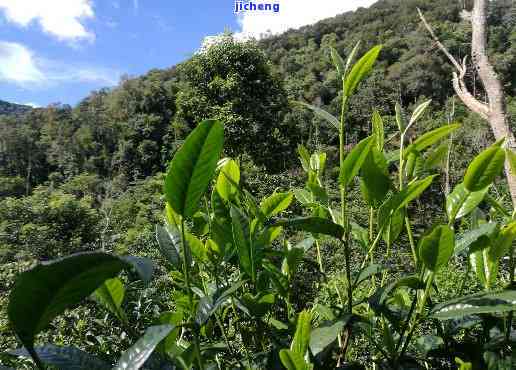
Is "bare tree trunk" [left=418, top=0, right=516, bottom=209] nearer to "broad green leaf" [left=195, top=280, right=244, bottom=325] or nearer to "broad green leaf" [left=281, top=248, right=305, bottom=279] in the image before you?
"broad green leaf" [left=281, top=248, right=305, bottom=279]

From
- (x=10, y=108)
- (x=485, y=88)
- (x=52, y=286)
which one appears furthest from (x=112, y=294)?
(x=10, y=108)

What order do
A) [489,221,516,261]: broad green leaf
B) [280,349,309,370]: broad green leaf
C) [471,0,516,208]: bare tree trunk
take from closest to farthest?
[280,349,309,370]: broad green leaf, [489,221,516,261]: broad green leaf, [471,0,516,208]: bare tree trunk

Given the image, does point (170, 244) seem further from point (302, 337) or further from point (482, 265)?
point (482, 265)

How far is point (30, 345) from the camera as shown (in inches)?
10.7

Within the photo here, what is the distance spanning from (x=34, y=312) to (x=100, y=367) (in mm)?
132

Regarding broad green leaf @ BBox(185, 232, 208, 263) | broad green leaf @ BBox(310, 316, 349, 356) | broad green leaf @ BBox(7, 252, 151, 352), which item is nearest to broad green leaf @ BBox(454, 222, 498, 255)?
broad green leaf @ BBox(310, 316, 349, 356)

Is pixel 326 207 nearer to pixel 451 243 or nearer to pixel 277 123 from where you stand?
pixel 451 243

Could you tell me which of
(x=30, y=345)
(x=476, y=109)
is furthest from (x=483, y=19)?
(x=30, y=345)

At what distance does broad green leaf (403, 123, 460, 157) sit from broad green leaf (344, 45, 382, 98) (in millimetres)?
125

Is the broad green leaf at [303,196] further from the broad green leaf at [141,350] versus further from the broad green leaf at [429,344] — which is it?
the broad green leaf at [141,350]

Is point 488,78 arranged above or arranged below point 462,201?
above

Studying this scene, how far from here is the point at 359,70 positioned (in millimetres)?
496

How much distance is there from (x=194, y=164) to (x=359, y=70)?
0.26m

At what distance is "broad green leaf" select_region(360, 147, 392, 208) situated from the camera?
48cm
